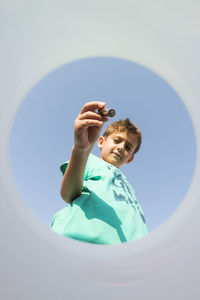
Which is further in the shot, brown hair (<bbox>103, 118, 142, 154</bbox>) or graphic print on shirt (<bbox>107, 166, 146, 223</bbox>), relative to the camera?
brown hair (<bbox>103, 118, 142, 154</bbox>)

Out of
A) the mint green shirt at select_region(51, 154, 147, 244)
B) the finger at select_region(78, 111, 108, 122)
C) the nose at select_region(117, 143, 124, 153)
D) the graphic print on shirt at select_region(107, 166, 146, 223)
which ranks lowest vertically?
the mint green shirt at select_region(51, 154, 147, 244)

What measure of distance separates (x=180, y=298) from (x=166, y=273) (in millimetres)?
65

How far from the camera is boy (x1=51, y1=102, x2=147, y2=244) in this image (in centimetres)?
91

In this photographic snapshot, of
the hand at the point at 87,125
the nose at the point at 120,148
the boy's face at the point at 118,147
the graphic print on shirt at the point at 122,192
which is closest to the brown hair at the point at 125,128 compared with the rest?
the boy's face at the point at 118,147

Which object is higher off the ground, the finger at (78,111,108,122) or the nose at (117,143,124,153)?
the nose at (117,143,124,153)

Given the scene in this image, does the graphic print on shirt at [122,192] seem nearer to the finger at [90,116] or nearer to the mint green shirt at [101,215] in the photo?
the mint green shirt at [101,215]

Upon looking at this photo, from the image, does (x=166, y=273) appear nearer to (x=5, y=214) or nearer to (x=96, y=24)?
(x=5, y=214)

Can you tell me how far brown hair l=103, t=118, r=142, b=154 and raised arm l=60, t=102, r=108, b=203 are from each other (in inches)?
24.2

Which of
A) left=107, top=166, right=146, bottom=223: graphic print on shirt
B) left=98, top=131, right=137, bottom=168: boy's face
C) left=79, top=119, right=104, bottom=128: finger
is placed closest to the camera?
left=79, top=119, right=104, bottom=128: finger

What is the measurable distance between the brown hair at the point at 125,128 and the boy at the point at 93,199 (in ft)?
1.37

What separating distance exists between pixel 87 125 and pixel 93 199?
33cm

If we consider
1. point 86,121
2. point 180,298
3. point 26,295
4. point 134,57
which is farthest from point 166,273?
point 134,57

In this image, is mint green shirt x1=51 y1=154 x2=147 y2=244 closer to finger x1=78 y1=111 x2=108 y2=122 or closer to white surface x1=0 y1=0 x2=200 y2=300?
white surface x1=0 y1=0 x2=200 y2=300

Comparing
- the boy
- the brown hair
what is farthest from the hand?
the brown hair
